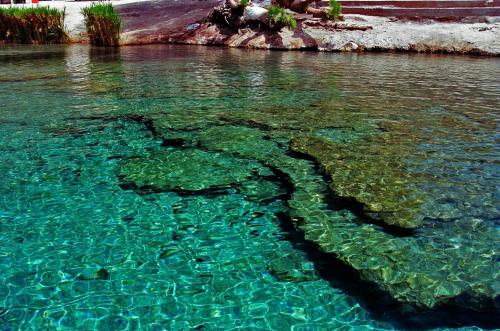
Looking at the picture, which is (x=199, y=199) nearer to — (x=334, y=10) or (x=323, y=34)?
(x=323, y=34)

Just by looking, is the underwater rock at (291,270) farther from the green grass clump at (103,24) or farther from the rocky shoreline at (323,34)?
the green grass clump at (103,24)

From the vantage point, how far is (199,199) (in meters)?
4.90

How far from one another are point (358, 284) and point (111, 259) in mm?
2090

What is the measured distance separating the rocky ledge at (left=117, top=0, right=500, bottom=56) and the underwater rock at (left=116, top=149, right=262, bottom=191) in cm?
1512

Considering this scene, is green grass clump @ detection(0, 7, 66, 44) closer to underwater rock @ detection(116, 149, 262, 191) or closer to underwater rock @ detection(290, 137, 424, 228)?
underwater rock @ detection(116, 149, 262, 191)

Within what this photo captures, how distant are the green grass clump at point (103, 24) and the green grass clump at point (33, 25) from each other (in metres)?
2.16

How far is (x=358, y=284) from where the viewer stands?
3420mm

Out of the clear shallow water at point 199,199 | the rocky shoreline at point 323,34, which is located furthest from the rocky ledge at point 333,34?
the clear shallow water at point 199,199

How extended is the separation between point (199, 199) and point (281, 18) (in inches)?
684

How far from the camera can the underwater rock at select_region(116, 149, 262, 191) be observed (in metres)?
5.28

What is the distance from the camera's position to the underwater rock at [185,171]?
5281 mm

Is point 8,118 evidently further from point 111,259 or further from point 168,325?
point 168,325

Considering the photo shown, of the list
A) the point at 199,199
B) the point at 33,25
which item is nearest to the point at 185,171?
the point at 199,199

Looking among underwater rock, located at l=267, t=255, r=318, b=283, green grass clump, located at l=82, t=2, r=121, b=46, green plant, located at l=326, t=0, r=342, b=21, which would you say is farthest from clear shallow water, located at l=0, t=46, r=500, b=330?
green grass clump, located at l=82, t=2, r=121, b=46
